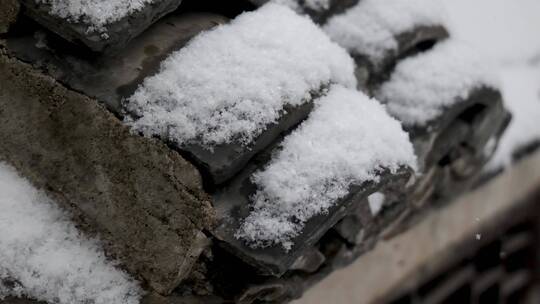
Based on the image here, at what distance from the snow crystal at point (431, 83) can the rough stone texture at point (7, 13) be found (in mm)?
748

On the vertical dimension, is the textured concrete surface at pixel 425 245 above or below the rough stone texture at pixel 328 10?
below

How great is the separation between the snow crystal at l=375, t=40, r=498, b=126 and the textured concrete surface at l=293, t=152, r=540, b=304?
38 cm

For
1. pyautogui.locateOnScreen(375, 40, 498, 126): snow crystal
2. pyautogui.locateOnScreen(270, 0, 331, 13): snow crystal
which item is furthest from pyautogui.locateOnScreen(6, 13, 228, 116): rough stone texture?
pyautogui.locateOnScreen(375, 40, 498, 126): snow crystal

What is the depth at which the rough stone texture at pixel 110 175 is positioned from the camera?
0.96 meters

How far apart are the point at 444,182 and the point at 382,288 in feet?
1.14

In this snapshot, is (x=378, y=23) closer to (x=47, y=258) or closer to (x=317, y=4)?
(x=317, y=4)

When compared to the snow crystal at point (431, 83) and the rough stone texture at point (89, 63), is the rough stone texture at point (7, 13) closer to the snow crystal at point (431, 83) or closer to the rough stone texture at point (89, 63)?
the rough stone texture at point (89, 63)

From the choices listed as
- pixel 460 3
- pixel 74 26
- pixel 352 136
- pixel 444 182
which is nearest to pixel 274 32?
pixel 352 136

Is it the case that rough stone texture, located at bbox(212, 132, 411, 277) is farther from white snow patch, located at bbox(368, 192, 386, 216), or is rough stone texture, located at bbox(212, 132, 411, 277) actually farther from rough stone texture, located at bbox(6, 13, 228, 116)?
white snow patch, located at bbox(368, 192, 386, 216)

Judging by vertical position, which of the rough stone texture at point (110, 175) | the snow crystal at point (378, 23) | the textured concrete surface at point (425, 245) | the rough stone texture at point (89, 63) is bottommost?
the textured concrete surface at point (425, 245)

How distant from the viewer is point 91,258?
3.43ft

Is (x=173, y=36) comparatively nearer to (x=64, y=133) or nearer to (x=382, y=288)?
(x=64, y=133)

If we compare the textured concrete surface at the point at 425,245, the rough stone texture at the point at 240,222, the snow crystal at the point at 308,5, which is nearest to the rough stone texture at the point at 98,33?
the rough stone texture at the point at 240,222

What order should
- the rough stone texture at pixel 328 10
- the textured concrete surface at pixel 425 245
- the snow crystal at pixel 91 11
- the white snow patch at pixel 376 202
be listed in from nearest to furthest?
the snow crystal at pixel 91 11
the white snow patch at pixel 376 202
the rough stone texture at pixel 328 10
the textured concrete surface at pixel 425 245
